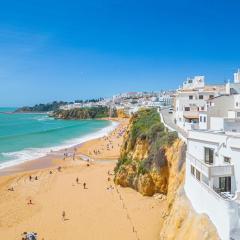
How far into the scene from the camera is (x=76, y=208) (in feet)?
87.7

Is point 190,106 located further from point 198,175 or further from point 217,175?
point 217,175

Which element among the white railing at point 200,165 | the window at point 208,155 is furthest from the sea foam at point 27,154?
the window at point 208,155

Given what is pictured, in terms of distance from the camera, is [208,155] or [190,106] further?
[190,106]

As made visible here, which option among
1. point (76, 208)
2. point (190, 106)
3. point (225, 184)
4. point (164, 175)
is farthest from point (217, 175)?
point (190, 106)

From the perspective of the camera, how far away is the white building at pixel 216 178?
11.8 meters

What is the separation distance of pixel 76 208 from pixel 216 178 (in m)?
14.9

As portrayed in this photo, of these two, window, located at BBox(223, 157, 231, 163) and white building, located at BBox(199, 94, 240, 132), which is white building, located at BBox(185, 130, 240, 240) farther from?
white building, located at BBox(199, 94, 240, 132)

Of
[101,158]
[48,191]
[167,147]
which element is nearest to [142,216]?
[167,147]

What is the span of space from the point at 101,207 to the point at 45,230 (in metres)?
5.02

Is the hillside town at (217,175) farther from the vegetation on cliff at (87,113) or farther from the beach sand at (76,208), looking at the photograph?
the vegetation on cliff at (87,113)

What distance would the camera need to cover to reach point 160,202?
24.4 metres

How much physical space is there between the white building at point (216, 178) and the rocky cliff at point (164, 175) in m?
0.60

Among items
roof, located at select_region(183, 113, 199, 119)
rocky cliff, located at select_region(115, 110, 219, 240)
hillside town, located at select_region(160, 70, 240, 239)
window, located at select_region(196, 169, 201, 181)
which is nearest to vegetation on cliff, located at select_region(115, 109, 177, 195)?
rocky cliff, located at select_region(115, 110, 219, 240)

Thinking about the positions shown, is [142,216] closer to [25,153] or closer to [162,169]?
[162,169]
